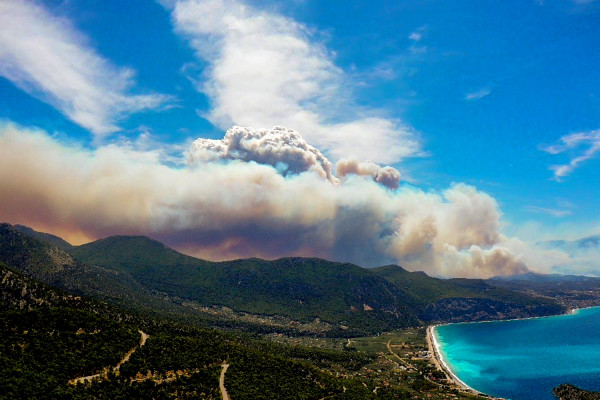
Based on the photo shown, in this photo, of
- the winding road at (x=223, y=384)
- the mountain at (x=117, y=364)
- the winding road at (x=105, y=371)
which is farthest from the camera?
the winding road at (x=223, y=384)

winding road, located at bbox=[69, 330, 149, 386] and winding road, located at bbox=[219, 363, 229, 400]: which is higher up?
winding road, located at bbox=[69, 330, 149, 386]

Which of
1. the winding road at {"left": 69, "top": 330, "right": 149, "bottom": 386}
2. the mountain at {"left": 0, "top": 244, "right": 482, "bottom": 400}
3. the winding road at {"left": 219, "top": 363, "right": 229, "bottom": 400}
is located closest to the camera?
the mountain at {"left": 0, "top": 244, "right": 482, "bottom": 400}

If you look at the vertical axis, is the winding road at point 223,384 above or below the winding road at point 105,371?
below

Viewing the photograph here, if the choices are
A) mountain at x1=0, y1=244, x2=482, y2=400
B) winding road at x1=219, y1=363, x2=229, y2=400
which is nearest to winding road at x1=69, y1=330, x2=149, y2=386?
mountain at x1=0, y1=244, x2=482, y2=400

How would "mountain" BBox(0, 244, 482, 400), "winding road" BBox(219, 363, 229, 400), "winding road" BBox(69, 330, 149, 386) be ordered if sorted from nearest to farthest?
"mountain" BBox(0, 244, 482, 400)
"winding road" BBox(69, 330, 149, 386)
"winding road" BBox(219, 363, 229, 400)

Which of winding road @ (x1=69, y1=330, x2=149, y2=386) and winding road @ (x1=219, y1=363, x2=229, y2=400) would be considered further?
winding road @ (x1=219, y1=363, x2=229, y2=400)

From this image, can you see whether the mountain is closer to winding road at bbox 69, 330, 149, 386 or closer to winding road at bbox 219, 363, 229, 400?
winding road at bbox 69, 330, 149, 386

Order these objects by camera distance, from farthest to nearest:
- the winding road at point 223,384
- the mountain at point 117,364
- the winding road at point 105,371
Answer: the winding road at point 223,384 → the winding road at point 105,371 → the mountain at point 117,364

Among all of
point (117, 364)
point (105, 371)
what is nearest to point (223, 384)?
point (117, 364)

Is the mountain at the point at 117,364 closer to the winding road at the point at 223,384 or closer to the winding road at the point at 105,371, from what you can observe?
the winding road at the point at 105,371

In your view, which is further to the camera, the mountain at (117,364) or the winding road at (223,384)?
the winding road at (223,384)

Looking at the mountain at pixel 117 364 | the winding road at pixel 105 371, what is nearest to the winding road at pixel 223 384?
the mountain at pixel 117 364
